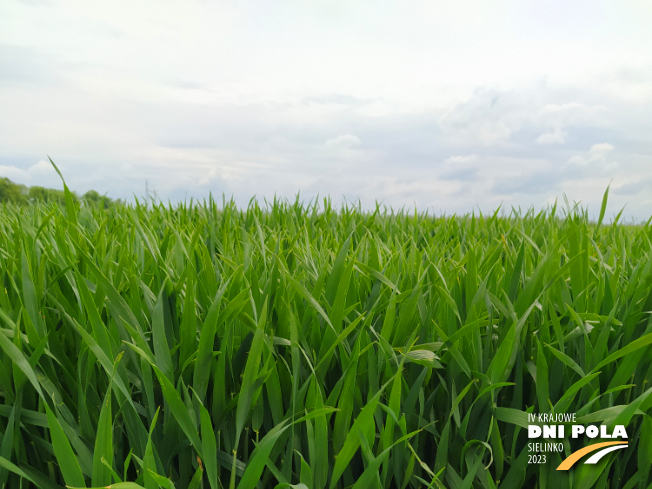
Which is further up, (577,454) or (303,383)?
(303,383)

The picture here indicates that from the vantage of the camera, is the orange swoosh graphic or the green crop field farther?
the orange swoosh graphic

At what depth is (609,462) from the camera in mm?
978

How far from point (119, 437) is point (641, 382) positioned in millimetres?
1156

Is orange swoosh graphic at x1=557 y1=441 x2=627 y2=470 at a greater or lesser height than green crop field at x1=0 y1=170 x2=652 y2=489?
lesser

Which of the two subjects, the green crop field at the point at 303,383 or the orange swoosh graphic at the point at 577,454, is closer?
the green crop field at the point at 303,383

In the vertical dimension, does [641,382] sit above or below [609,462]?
above

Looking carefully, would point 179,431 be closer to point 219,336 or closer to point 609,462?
point 219,336

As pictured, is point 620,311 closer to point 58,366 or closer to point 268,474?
point 268,474

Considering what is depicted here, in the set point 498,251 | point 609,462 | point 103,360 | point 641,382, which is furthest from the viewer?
point 498,251

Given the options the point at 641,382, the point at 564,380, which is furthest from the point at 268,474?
the point at 641,382

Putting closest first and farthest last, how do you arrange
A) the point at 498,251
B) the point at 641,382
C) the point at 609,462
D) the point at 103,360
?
1. the point at 103,360
2. the point at 609,462
3. the point at 641,382
4. the point at 498,251

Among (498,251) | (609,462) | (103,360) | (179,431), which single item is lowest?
(609,462)

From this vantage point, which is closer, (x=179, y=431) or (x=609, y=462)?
(x=179, y=431)

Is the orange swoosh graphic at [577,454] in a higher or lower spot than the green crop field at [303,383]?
lower
